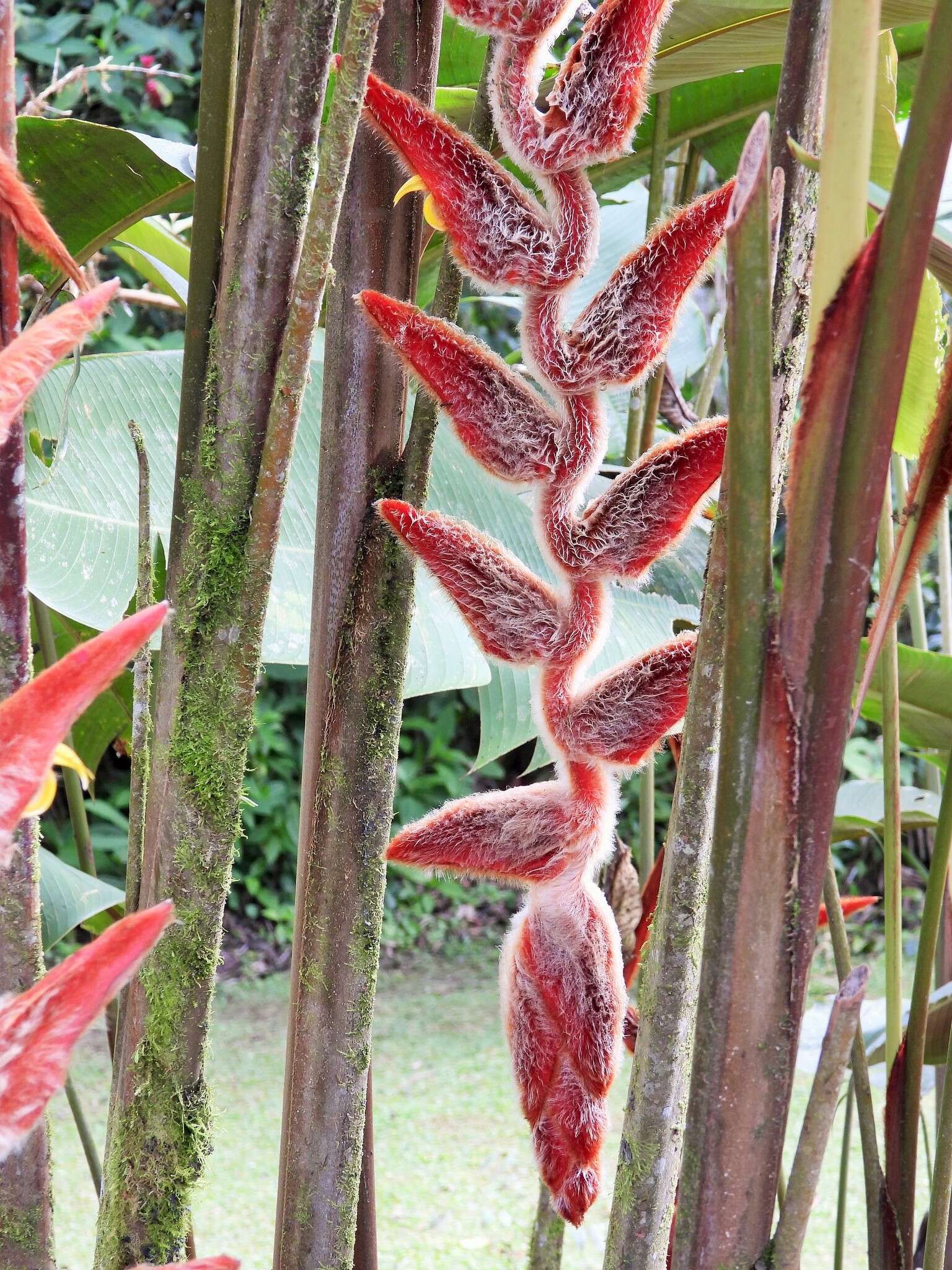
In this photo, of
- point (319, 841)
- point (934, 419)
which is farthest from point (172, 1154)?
point (934, 419)

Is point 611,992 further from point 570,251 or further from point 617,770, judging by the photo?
point 570,251

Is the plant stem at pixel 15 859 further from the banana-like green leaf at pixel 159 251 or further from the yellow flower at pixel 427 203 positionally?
the banana-like green leaf at pixel 159 251

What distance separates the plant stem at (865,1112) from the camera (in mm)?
349

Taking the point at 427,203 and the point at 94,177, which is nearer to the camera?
the point at 427,203

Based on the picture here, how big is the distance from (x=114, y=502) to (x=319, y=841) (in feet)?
1.20

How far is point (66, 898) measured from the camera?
2.10ft

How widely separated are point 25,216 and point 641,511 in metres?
0.18

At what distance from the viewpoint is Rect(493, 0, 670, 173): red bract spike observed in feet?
0.98

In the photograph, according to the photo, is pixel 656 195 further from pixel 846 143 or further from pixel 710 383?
pixel 846 143

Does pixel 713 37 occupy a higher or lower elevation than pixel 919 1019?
higher

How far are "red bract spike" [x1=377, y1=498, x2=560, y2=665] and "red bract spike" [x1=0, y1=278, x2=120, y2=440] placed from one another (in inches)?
4.1

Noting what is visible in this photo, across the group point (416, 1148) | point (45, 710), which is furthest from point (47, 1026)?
point (416, 1148)

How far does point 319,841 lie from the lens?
0.34m

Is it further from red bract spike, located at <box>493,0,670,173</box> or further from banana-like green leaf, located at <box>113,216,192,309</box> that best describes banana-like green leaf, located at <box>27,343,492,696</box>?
red bract spike, located at <box>493,0,670,173</box>
